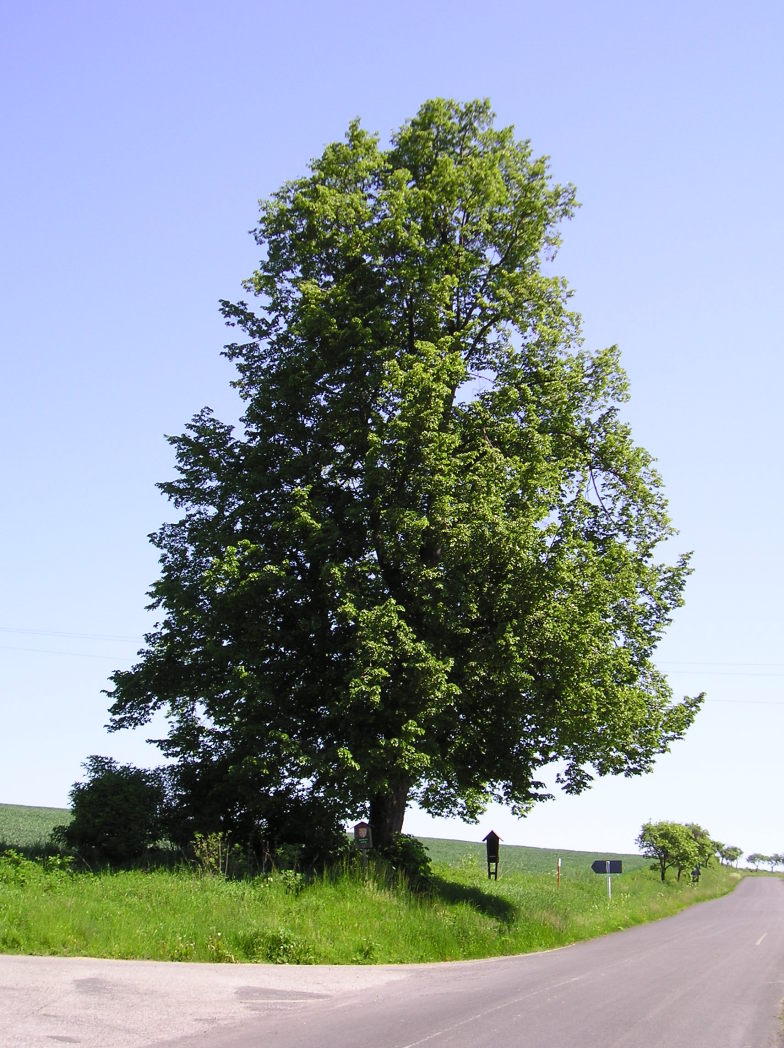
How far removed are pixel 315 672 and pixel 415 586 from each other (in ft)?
11.3

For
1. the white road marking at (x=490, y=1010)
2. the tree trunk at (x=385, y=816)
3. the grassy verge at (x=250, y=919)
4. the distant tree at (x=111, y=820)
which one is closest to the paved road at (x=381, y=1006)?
the white road marking at (x=490, y=1010)

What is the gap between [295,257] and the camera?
24.8 meters

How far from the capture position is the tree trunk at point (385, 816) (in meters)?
22.3

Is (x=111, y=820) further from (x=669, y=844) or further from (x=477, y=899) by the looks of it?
(x=669, y=844)

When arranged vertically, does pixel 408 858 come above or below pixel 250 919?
above

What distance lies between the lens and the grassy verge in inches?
543

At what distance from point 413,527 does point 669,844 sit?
52343 millimetres

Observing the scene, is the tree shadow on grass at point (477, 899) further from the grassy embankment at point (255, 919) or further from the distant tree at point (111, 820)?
the distant tree at point (111, 820)

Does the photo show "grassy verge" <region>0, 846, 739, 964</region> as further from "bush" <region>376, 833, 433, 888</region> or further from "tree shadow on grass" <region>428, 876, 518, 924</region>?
"bush" <region>376, 833, 433, 888</region>

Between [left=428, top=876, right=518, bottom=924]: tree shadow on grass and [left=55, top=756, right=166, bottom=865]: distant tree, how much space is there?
7.11m

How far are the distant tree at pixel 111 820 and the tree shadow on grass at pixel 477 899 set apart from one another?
711 centimetres

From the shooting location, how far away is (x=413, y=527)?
20.5 meters

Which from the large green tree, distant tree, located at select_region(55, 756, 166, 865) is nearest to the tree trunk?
the large green tree

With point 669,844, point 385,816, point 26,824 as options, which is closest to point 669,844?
point 669,844
